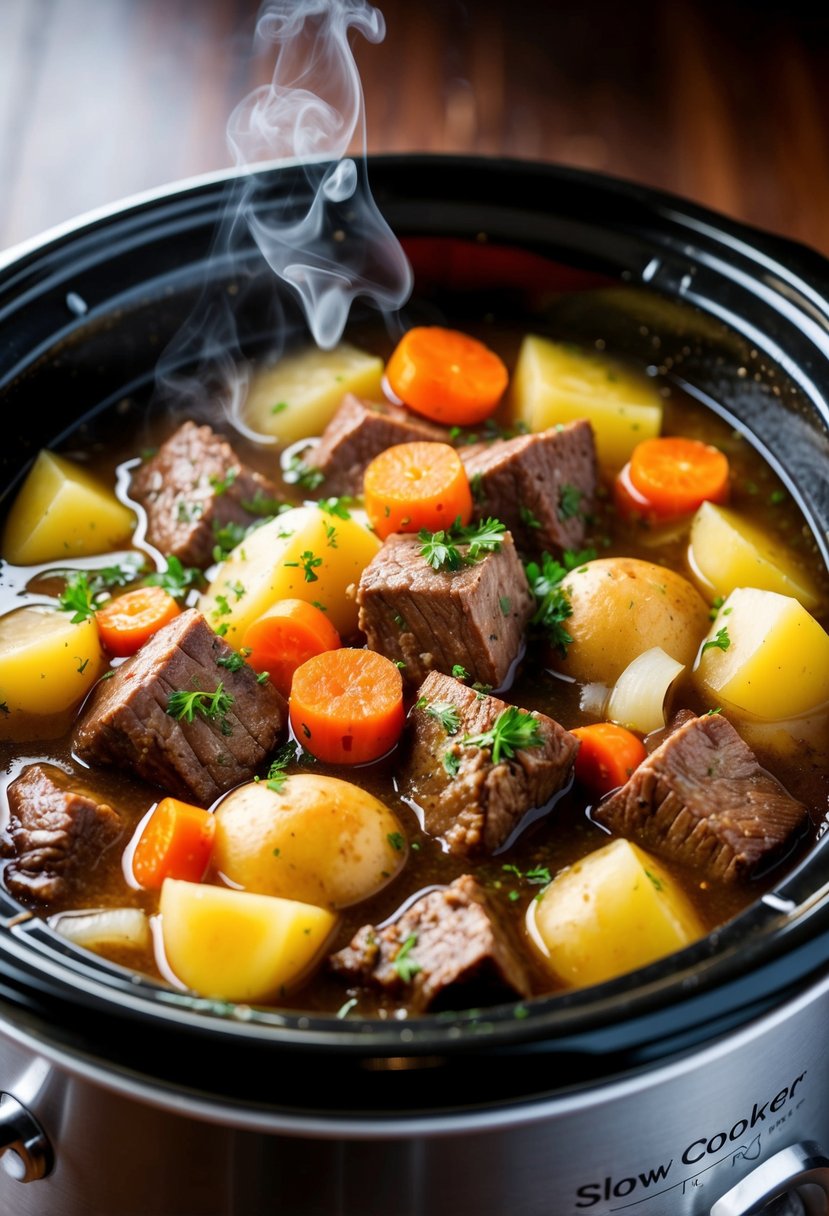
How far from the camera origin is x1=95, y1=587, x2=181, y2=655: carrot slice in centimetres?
284

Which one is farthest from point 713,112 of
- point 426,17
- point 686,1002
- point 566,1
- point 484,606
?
point 686,1002

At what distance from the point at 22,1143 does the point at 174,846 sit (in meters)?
0.57

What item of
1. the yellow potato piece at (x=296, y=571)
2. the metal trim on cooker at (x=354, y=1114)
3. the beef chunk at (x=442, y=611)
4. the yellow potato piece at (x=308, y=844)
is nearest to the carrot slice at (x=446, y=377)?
the yellow potato piece at (x=296, y=571)

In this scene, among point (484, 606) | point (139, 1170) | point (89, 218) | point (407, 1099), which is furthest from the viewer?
point (89, 218)

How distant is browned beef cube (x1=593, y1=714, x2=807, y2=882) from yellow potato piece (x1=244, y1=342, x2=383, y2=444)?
1.48m

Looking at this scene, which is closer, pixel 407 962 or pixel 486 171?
pixel 407 962

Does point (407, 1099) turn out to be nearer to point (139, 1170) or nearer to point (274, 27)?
point (139, 1170)

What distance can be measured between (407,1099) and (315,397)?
2.20m

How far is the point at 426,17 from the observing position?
5207 millimetres

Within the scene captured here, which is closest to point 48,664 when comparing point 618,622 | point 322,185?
point 618,622

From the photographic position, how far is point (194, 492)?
3.16 m

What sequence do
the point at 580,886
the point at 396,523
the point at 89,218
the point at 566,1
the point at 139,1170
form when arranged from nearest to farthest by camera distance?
the point at 139,1170, the point at 580,886, the point at 396,523, the point at 89,218, the point at 566,1

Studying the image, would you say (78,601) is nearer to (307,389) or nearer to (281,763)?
(281,763)

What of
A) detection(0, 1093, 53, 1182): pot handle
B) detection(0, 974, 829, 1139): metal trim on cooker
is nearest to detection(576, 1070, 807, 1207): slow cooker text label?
detection(0, 974, 829, 1139): metal trim on cooker
